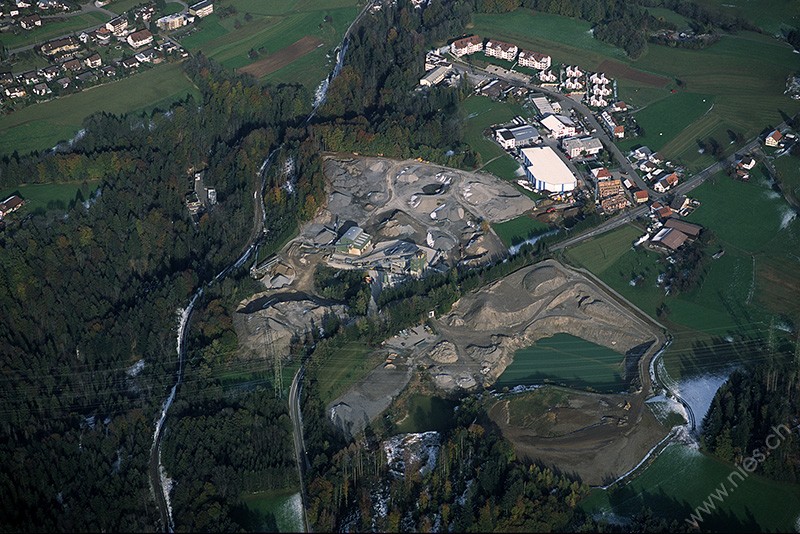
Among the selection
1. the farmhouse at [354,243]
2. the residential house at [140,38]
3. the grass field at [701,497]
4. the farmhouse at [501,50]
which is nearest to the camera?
the grass field at [701,497]

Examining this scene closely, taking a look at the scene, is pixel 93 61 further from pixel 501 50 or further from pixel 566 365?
pixel 566 365

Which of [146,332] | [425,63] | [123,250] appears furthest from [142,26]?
[146,332]

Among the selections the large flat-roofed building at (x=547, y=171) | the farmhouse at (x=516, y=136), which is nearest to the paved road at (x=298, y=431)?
the large flat-roofed building at (x=547, y=171)

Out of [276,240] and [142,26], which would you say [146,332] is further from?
[142,26]

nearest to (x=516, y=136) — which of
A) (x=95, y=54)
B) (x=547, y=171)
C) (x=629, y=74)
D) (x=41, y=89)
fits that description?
(x=547, y=171)

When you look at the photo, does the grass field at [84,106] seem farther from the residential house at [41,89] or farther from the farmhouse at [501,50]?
the farmhouse at [501,50]

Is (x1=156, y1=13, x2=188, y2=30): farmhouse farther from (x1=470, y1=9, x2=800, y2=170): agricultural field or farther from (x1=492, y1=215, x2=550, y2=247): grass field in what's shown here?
(x1=492, y1=215, x2=550, y2=247): grass field
